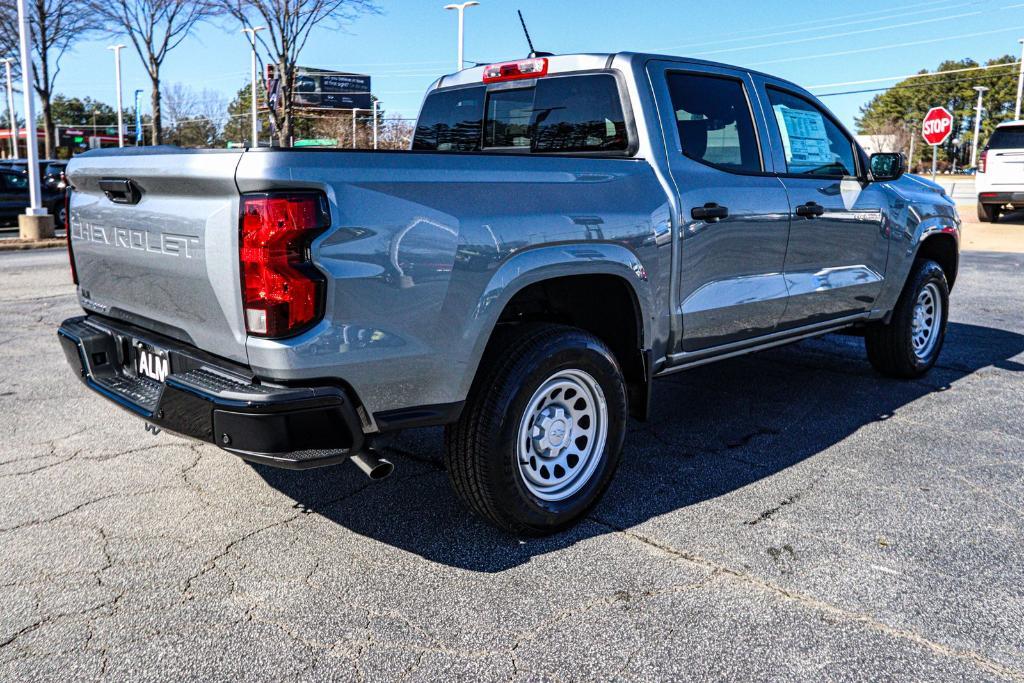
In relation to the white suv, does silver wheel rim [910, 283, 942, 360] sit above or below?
below

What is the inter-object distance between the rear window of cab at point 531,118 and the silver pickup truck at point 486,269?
0.01 meters

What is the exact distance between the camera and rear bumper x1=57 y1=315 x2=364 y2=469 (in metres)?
2.58

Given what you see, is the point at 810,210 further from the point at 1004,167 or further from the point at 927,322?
the point at 1004,167

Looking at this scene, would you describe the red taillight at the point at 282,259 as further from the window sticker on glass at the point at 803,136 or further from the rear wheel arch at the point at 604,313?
the window sticker on glass at the point at 803,136

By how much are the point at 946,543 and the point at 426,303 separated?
2225mm

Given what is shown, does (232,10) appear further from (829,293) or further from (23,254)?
(829,293)

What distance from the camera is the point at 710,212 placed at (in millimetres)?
3873

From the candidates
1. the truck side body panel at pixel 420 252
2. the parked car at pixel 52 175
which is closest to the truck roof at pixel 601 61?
the truck side body panel at pixel 420 252

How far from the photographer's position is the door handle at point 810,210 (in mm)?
4488

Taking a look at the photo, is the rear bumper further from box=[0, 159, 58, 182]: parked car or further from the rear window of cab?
box=[0, 159, 58, 182]: parked car

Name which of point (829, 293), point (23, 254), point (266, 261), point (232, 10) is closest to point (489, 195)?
point (266, 261)

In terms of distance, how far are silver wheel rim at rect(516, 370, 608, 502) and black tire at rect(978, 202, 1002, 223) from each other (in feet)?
66.1

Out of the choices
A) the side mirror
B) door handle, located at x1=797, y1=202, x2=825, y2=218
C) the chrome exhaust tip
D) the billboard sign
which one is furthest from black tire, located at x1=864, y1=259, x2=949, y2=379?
the billboard sign

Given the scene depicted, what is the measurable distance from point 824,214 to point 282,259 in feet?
10.7
